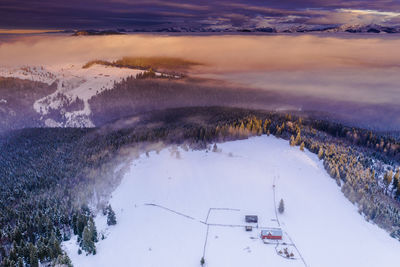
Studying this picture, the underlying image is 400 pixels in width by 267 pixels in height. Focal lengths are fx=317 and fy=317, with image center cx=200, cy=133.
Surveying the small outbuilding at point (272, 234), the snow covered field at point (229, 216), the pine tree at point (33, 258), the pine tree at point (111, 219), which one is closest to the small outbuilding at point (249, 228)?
the snow covered field at point (229, 216)

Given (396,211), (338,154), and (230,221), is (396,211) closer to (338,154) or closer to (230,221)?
(338,154)

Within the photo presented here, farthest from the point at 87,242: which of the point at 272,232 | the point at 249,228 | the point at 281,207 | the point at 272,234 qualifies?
the point at 281,207

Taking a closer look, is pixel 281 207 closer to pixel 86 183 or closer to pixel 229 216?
pixel 229 216

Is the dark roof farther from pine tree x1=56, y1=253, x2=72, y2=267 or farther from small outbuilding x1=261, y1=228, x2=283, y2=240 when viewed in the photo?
pine tree x1=56, y1=253, x2=72, y2=267

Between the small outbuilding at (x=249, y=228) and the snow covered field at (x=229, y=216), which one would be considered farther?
the small outbuilding at (x=249, y=228)

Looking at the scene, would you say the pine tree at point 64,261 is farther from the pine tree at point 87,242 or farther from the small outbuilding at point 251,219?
the small outbuilding at point 251,219

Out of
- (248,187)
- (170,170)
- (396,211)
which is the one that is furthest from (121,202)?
(396,211)

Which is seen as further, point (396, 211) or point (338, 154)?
point (338, 154)

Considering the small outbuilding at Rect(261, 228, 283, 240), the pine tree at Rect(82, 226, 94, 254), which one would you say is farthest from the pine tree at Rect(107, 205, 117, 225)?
the small outbuilding at Rect(261, 228, 283, 240)
